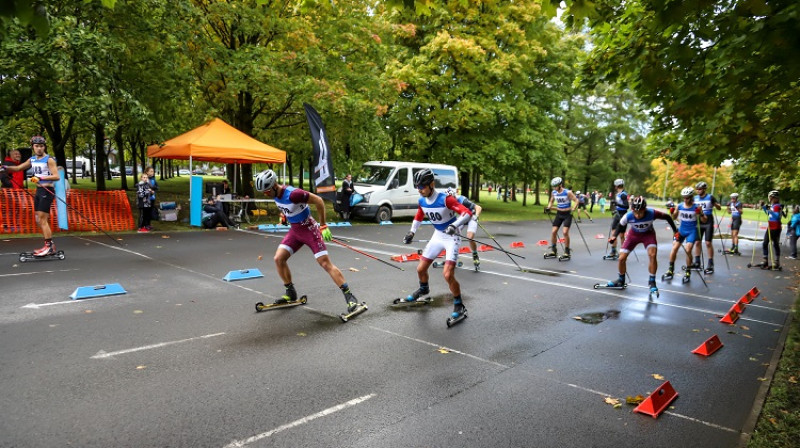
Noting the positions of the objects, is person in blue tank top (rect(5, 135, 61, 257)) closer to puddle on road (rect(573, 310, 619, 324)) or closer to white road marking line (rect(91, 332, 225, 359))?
white road marking line (rect(91, 332, 225, 359))

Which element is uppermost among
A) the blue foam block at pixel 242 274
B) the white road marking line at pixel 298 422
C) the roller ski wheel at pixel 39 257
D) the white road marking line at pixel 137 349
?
the roller ski wheel at pixel 39 257

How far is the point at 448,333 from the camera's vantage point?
19.9 feet

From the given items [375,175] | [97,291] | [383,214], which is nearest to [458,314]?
[97,291]

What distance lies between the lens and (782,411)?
4.09m

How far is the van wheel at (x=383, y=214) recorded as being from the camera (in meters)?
20.1

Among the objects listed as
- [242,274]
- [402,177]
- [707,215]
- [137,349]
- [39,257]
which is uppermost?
[402,177]

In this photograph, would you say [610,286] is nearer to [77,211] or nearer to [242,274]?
[242,274]

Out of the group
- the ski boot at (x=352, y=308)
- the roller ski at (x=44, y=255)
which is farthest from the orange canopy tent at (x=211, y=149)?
the ski boot at (x=352, y=308)

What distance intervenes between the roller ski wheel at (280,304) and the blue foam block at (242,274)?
73.3 inches

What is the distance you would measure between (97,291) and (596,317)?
7671 mm

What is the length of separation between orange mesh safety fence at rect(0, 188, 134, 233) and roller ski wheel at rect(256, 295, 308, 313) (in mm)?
8444

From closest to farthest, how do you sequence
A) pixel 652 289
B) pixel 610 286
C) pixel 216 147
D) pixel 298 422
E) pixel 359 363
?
pixel 298 422 → pixel 359 363 → pixel 652 289 → pixel 610 286 → pixel 216 147

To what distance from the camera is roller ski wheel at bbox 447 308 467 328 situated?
6362mm

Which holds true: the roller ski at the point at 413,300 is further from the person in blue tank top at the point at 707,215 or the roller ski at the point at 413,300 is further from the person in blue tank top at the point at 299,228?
the person in blue tank top at the point at 707,215
